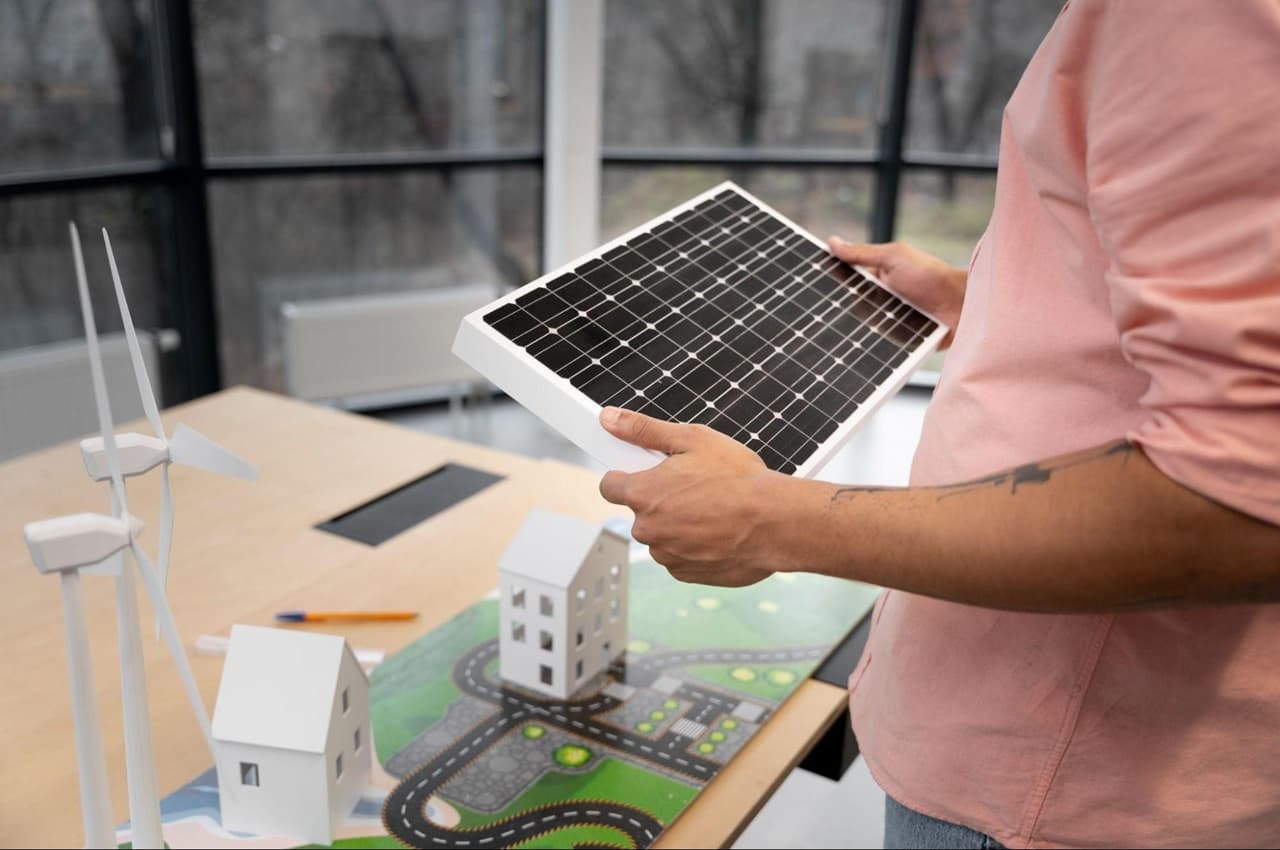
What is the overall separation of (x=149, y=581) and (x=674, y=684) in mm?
853

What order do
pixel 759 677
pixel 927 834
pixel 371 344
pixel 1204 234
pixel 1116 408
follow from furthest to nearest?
pixel 371 344 < pixel 759 677 < pixel 927 834 < pixel 1116 408 < pixel 1204 234

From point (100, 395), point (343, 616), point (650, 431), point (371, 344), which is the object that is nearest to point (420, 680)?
point (343, 616)

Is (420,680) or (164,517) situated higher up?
(164,517)

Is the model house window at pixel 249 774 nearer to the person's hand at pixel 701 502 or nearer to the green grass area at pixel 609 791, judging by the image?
the green grass area at pixel 609 791

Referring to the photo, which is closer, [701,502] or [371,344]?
[701,502]

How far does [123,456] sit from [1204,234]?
745 millimetres

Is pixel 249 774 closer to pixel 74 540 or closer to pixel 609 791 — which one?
pixel 609 791

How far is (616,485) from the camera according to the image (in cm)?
86

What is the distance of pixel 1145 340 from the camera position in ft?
2.10

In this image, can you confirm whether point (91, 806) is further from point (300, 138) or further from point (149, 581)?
point (300, 138)

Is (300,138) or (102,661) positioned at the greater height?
(300,138)

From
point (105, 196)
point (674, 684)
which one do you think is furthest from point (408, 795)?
point (105, 196)

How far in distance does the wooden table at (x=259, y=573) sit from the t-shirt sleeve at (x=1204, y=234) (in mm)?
730

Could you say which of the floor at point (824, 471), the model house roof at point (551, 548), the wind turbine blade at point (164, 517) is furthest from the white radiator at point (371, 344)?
the wind turbine blade at point (164, 517)
